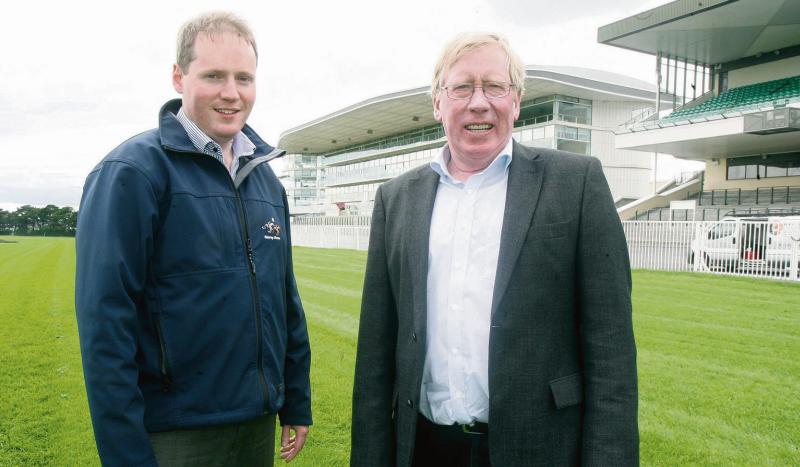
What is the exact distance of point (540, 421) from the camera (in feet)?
6.34

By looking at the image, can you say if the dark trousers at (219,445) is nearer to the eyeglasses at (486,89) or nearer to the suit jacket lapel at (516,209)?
the suit jacket lapel at (516,209)

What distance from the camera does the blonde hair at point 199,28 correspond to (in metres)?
2.06

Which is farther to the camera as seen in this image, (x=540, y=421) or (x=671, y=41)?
(x=671, y=41)

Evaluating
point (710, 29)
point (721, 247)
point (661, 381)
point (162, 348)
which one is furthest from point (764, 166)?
point (162, 348)

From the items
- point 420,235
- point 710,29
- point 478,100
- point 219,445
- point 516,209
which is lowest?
point 219,445

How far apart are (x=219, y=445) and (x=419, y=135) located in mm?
56874

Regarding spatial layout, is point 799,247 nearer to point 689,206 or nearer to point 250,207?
point 250,207

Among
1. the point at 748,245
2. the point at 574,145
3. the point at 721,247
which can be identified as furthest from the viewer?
the point at 574,145

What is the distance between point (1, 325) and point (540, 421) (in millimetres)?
10314

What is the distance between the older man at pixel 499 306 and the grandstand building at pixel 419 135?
3137 cm

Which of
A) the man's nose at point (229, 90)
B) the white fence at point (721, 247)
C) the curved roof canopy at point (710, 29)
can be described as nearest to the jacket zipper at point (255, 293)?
the man's nose at point (229, 90)

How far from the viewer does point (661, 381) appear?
5383 mm

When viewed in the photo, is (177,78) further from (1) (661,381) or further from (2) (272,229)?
(1) (661,381)

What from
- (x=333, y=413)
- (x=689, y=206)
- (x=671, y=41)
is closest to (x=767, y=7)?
(x=671, y=41)
